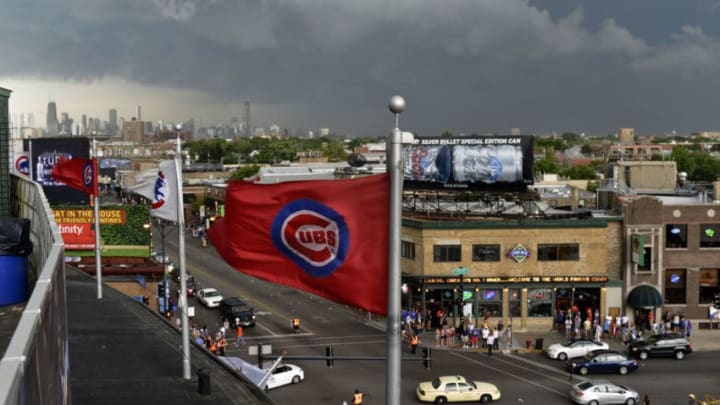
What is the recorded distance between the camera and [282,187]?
10.5m

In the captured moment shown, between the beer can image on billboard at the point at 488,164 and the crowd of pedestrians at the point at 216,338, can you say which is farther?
the beer can image on billboard at the point at 488,164

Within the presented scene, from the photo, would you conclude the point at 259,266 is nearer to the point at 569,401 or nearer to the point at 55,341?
the point at 55,341

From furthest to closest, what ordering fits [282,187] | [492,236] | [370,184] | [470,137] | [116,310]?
[470,137]
[492,236]
[116,310]
[282,187]
[370,184]

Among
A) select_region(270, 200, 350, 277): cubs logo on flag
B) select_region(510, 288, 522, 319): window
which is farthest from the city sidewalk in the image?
select_region(270, 200, 350, 277): cubs logo on flag

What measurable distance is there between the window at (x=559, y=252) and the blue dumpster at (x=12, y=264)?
1419 inches

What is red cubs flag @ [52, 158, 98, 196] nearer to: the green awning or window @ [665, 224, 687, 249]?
the green awning

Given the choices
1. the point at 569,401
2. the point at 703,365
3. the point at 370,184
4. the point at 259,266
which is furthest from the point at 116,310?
the point at 703,365

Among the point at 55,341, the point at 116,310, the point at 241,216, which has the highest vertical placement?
the point at 241,216

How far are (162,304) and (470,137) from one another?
2042cm

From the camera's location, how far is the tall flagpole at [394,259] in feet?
29.6

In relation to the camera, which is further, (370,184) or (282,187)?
(282,187)

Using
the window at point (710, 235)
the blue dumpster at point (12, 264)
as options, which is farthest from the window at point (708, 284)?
the blue dumpster at point (12, 264)

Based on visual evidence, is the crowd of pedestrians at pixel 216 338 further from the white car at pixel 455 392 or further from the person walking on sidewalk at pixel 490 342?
the person walking on sidewalk at pixel 490 342

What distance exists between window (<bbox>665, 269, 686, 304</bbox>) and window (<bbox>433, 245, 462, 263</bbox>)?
12160 mm
